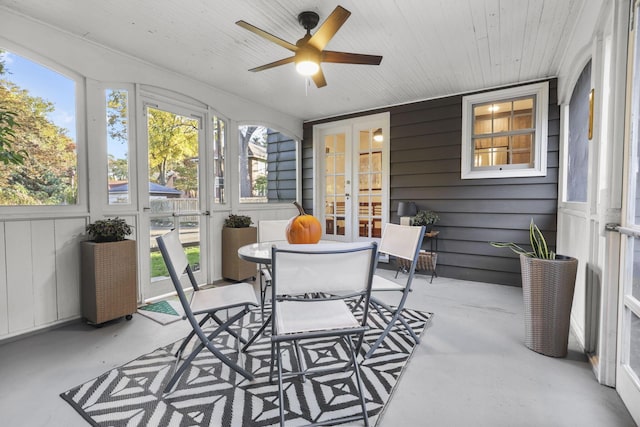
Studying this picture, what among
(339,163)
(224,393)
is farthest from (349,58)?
(339,163)

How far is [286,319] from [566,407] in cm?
153

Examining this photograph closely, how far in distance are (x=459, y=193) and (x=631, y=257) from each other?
101 inches

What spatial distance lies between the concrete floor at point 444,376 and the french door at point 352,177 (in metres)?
2.35

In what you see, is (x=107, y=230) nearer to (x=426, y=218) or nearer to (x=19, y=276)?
(x=19, y=276)

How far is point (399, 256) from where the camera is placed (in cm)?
252

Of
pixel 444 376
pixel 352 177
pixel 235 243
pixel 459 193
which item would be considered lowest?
pixel 444 376

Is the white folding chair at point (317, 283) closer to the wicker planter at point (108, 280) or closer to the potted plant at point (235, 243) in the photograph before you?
the wicker planter at point (108, 280)

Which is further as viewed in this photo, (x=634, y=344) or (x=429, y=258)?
(x=429, y=258)

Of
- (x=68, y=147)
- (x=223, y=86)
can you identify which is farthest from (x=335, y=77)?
(x=68, y=147)

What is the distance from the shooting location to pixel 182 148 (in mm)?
3598

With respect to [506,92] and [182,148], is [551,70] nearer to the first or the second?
[506,92]

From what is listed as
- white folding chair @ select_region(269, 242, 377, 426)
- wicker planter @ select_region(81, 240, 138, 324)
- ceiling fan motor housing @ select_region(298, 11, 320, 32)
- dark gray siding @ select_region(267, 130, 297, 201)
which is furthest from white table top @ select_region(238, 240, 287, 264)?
dark gray siding @ select_region(267, 130, 297, 201)

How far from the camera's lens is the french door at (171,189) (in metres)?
3.24

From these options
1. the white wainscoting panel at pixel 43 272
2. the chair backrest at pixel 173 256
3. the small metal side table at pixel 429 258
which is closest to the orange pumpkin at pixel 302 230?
the chair backrest at pixel 173 256
